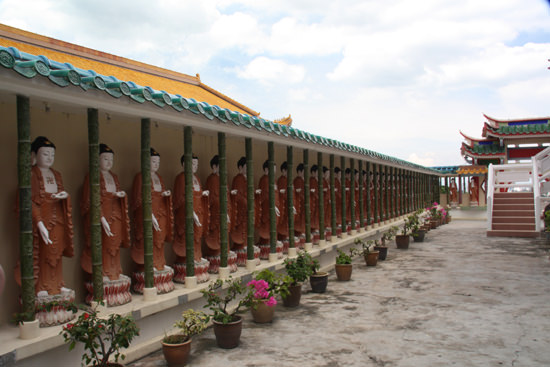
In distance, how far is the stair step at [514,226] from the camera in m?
15.9

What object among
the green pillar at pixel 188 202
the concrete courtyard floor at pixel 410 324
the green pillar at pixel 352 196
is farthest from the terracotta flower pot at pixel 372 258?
the green pillar at pixel 188 202

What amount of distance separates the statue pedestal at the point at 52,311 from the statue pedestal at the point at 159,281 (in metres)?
1.29

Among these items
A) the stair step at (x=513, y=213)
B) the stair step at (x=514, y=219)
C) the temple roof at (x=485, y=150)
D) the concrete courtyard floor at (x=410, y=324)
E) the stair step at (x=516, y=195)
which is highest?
the temple roof at (x=485, y=150)

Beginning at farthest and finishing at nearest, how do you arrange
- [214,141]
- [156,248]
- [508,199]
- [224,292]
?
[508,199] < [214,141] < [224,292] < [156,248]

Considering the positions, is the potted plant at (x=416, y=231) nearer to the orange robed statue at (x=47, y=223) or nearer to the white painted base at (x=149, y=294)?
the white painted base at (x=149, y=294)

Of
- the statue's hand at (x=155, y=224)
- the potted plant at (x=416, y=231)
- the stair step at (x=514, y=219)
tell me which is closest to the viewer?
the statue's hand at (x=155, y=224)

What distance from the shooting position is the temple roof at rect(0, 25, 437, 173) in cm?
386

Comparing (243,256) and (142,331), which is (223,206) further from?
(142,331)

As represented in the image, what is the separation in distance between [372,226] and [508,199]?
6442mm

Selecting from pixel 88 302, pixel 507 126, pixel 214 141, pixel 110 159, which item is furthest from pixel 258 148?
pixel 507 126

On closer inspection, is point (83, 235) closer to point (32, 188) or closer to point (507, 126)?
point (32, 188)

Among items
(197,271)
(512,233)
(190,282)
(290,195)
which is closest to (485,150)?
(512,233)

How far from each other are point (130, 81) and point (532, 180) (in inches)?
649

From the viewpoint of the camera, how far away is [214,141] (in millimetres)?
8070
